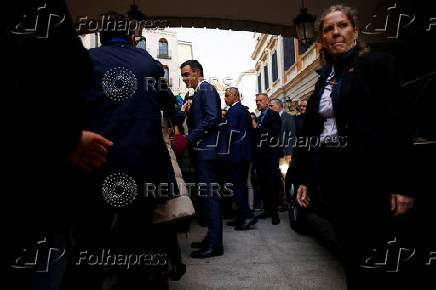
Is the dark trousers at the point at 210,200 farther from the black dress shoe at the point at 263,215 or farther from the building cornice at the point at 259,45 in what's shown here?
the building cornice at the point at 259,45

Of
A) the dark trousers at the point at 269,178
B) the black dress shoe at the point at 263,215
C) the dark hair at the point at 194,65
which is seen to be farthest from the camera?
the black dress shoe at the point at 263,215

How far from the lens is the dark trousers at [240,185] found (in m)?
4.68

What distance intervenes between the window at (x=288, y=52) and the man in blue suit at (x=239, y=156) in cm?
1357

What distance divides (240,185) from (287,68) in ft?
51.7

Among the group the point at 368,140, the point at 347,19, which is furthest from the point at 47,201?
the point at 347,19

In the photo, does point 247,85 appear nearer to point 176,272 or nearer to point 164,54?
point 164,54

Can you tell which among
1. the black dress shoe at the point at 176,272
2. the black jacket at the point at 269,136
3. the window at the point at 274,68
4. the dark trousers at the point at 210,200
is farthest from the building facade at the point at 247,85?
the black dress shoe at the point at 176,272

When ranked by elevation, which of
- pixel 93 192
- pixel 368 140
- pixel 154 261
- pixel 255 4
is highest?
pixel 255 4

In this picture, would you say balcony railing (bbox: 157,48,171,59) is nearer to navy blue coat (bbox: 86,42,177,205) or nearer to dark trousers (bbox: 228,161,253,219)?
dark trousers (bbox: 228,161,253,219)

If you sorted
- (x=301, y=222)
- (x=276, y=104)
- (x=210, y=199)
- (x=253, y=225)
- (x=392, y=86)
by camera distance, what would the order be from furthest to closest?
1. (x=276, y=104)
2. (x=253, y=225)
3. (x=301, y=222)
4. (x=210, y=199)
5. (x=392, y=86)

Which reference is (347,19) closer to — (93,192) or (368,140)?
(368,140)

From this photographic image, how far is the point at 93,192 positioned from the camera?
5.15 feet

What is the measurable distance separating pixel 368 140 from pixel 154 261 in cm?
140

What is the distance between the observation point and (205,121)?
11.0 feet
